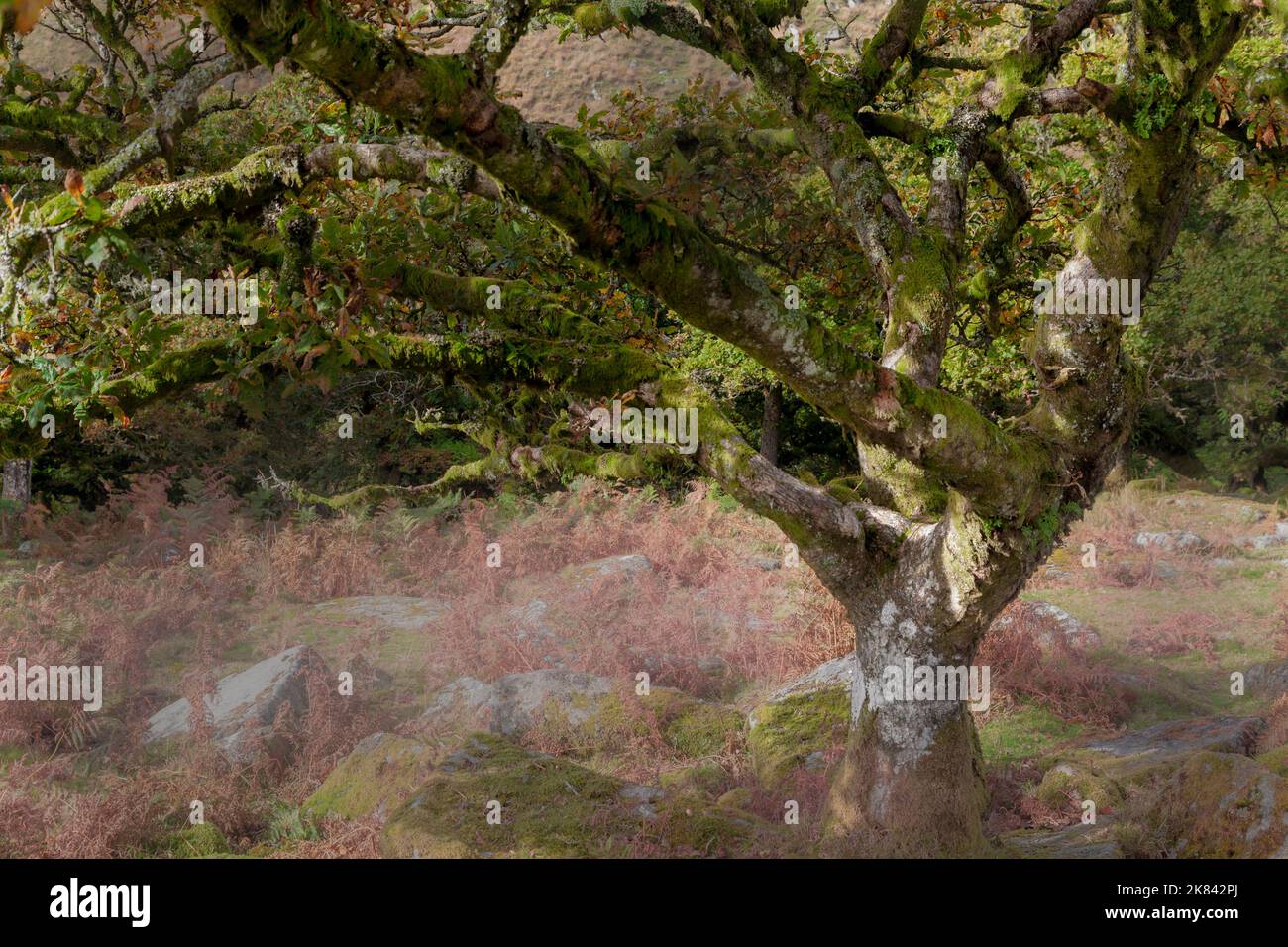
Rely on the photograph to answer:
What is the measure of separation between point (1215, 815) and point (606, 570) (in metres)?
9.34

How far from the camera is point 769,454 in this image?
1862 centimetres

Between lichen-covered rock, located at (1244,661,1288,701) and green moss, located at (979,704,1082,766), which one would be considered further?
lichen-covered rock, located at (1244,661,1288,701)

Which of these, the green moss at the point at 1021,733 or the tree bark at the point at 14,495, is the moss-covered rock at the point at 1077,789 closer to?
the green moss at the point at 1021,733

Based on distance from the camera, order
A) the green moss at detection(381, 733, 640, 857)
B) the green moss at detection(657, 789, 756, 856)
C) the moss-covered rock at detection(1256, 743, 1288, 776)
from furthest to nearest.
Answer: the green moss at detection(657, 789, 756, 856), the green moss at detection(381, 733, 640, 857), the moss-covered rock at detection(1256, 743, 1288, 776)

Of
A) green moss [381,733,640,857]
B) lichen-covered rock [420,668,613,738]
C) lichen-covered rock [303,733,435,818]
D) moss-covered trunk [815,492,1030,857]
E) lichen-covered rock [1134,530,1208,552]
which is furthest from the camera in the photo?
lichen-covered rock [1134,530,1208,552]

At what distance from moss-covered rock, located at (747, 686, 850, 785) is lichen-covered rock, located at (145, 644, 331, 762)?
465 cm

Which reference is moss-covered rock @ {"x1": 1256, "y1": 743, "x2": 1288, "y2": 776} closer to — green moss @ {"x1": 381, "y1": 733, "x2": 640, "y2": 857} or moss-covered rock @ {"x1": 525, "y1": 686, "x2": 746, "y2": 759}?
green moss @ {"x1": 381, "y1": 733, "x2": 640, "y2": 857}

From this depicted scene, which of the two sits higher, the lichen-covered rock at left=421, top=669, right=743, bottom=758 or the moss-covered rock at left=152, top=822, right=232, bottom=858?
the lichen-covered rock at left=421, top=669, right=743, bottom=758

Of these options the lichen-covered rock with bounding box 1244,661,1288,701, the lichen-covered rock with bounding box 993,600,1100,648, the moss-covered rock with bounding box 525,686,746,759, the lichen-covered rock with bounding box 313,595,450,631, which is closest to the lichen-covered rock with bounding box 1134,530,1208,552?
the lichen-covered rock with bounding box 993,600,1100,648

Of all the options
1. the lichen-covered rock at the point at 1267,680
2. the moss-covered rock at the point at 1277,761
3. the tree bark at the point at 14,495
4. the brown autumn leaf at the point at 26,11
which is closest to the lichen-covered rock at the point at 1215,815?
the moss-covered rock at the point at 1277,761

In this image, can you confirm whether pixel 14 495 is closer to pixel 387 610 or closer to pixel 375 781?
pixel 387 610

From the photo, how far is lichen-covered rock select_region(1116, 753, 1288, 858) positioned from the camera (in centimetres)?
589
